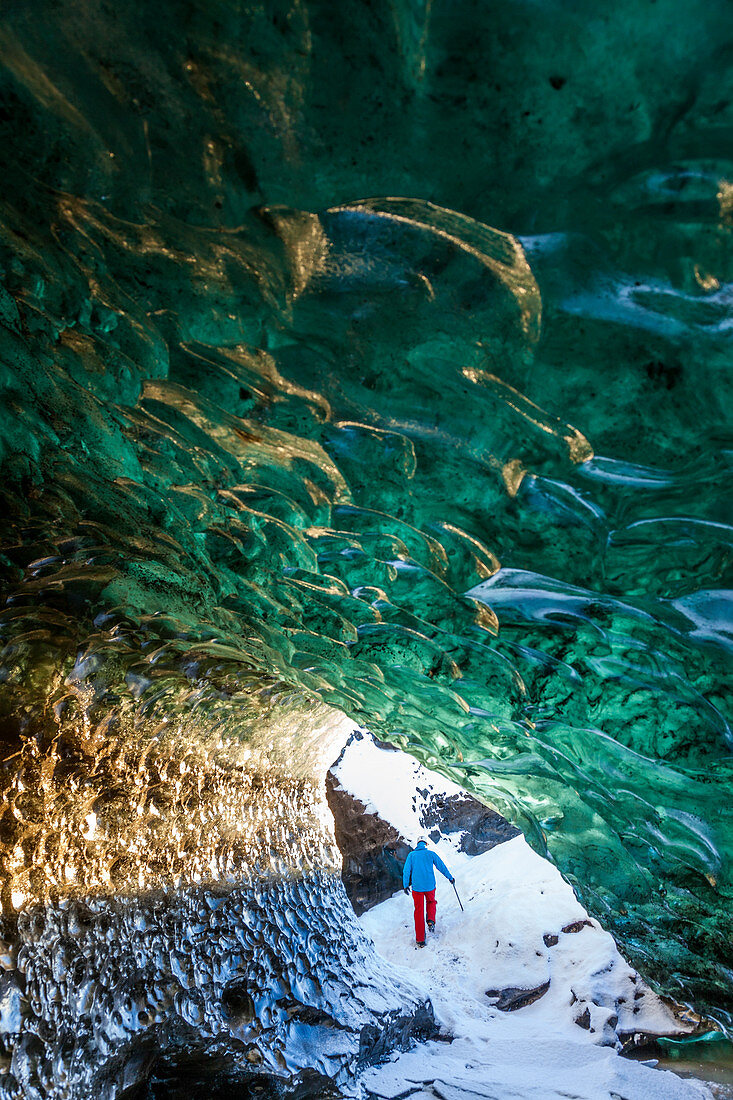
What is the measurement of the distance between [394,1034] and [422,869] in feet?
6.70

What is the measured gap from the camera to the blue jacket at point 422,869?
6715 mm

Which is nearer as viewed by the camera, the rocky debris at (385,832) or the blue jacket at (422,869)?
the blue jacket at (422,869)

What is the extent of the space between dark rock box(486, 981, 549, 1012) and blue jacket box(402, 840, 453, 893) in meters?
1.25

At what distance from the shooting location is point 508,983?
5.75 metres

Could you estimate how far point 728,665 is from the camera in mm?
1625

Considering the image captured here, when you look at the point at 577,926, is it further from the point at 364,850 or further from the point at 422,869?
the point at 364,850

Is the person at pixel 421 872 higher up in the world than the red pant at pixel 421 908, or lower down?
higher up

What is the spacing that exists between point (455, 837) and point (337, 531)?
8247 millimetres

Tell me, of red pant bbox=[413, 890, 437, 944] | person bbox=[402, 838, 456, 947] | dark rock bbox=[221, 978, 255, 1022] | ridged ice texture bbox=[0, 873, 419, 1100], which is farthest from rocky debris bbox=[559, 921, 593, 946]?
dark rock bbox=[221, 978, 255, 1022]

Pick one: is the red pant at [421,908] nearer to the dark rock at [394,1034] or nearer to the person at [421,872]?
the person at [421,872]

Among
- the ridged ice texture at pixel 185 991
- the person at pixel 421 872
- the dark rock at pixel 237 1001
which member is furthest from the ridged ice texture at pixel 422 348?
the person at pixel 421 872

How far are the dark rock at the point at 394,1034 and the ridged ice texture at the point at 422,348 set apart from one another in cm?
304

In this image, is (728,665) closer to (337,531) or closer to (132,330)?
(337,531)

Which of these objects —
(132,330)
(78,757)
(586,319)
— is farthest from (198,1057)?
(586,319)
